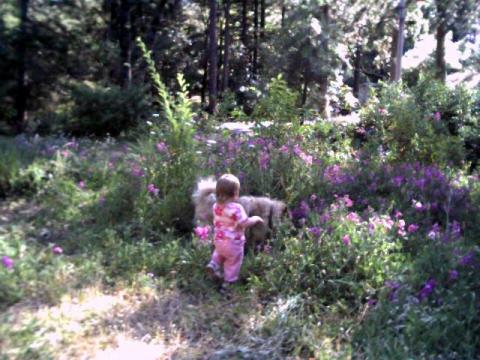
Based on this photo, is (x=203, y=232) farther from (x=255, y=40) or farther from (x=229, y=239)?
(x=255, y=40)

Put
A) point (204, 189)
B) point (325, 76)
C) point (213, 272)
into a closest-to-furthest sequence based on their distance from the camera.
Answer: point (213, 272) → point (204, 189) → point (325, 76)

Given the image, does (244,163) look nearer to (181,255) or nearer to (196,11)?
(181,255)

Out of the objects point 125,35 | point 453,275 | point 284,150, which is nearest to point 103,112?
point 284,150

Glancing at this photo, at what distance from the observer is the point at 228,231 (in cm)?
468

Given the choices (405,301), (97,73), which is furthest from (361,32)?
(405,301)

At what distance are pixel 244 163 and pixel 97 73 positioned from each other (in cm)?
1521

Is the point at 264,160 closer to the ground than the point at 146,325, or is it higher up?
higher up

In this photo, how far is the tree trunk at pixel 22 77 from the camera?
16766 millimetres

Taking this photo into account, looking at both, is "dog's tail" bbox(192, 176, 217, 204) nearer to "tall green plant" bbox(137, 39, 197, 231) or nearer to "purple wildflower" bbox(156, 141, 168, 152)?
"tall green plant" bbox(137, 39, 197, 231)

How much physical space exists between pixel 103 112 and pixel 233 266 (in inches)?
440

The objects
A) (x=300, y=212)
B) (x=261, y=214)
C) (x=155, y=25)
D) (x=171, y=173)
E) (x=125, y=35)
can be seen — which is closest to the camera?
(x=261, y=214)

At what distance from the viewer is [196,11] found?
115ft

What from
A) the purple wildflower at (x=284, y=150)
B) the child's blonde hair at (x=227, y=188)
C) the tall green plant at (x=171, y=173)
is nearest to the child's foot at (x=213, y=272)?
the child's blonde hair at (x=227, y=188)

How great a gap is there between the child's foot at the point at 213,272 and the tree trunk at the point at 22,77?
1410 centimetres
